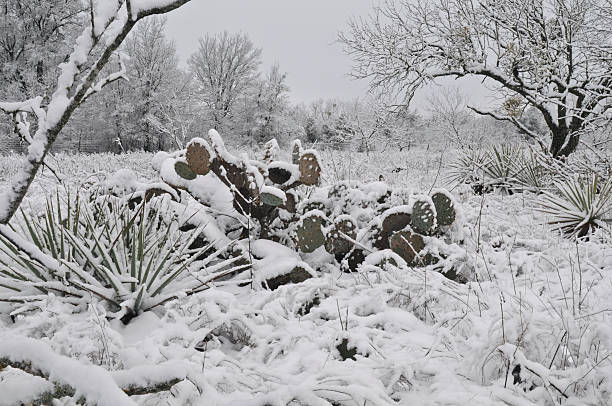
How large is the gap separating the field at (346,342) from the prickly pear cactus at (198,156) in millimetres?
1000

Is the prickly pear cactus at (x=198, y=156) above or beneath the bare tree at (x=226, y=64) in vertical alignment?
beneath

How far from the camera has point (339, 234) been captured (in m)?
2.67

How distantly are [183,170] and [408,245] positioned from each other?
170 cm

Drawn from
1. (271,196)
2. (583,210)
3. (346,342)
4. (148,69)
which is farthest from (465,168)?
(148,69)

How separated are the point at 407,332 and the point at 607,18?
25.1 ft

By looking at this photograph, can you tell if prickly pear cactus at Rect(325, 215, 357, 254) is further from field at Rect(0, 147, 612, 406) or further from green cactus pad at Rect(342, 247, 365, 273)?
field at Rect(0, 147, 612, 406)

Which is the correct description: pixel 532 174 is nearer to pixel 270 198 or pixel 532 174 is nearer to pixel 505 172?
pixel 505 172

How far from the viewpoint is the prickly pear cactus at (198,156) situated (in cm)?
277

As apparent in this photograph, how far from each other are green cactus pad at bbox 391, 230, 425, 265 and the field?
30 cm

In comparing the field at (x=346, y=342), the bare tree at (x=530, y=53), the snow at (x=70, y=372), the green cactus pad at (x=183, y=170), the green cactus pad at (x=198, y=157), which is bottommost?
the field at (x=346, y=342)

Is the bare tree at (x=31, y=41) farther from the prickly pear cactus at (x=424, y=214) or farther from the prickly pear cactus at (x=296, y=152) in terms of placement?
the prickly pear cactus at (x=424, y=214)

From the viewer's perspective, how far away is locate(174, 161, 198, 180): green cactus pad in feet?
9.30

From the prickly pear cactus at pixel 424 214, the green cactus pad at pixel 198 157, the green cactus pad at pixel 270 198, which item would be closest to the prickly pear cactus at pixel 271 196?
the green cactus pad at pixel 270 198

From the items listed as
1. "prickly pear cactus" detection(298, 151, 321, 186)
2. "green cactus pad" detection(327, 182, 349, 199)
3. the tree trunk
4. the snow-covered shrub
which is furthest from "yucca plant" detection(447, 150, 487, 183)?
"prickly pear cactus" detection(298, 151, 321, 186)
